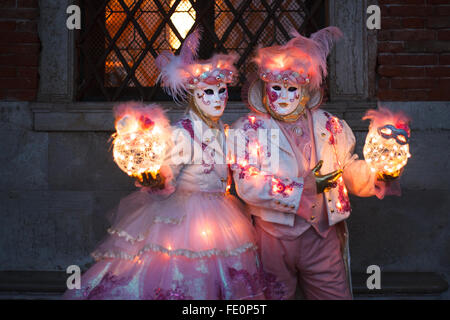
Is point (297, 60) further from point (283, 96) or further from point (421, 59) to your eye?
point (421, 59)

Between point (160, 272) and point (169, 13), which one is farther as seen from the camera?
point (169, 13)

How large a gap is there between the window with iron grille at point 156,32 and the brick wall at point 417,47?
25.8 inches

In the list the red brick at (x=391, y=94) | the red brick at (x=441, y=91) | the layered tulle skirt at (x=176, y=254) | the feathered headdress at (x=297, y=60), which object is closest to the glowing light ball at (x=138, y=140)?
Result: the layered tulle skirt at (x=176, y=254)

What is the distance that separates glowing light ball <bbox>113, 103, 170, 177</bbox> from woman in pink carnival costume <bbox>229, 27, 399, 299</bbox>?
573 mm

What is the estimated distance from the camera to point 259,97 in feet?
A: 11.9

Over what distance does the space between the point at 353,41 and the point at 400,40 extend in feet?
1.35

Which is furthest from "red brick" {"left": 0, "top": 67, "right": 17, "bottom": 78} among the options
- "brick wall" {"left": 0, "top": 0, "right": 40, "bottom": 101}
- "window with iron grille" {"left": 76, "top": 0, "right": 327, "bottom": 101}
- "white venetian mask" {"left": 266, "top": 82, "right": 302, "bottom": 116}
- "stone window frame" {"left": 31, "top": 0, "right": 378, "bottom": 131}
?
"white venetian mask" {"left": 266, "top": 82, "right": 302, "bottom": 116}

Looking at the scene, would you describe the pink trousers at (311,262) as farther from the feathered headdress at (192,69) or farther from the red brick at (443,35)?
the red brick at (443,35)

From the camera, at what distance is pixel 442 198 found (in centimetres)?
466

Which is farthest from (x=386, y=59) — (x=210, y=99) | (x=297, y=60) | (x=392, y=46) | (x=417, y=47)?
(x=210, y=99)

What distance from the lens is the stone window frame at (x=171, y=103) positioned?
4.70 m

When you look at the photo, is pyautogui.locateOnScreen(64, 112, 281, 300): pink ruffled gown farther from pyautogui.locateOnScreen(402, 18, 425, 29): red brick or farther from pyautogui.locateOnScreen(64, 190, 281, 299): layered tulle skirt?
pyautogui.locateOnScreen(402, 18, 425, 29): red brick
